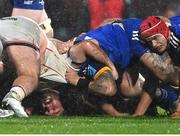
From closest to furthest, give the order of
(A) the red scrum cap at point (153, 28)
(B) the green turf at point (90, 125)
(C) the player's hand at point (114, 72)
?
(B) the green turf at point (90, 125)
(A) the red scrum cap at point (153, 28)
(C) the player's hand at point (114, 72)

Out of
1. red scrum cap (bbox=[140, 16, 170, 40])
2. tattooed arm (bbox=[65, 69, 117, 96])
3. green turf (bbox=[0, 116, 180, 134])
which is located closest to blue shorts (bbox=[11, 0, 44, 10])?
tattooed arm (bbox=[65, 69, 117, 96])

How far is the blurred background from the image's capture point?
12641 mm

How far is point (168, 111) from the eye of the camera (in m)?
10.8

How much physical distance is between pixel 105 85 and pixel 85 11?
2761 millimetres

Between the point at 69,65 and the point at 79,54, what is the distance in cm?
21

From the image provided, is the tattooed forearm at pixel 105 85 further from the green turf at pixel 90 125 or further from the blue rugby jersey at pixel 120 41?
the green turf at pixel 90 125

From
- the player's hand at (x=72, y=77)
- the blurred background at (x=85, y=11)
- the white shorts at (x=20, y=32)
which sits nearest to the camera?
the white shorts at (x=20, y=32)

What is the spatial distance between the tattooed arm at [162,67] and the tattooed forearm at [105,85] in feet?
1.34

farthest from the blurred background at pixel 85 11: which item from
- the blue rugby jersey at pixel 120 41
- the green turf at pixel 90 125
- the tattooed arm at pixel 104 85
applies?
the green turf at pixel 90 125

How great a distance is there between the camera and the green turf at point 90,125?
7805 mm

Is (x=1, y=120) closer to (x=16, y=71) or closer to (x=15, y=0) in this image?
(x=16, y=71)

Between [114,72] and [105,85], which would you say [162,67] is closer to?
[114,72]

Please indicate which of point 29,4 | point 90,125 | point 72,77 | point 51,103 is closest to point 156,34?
point 72,77

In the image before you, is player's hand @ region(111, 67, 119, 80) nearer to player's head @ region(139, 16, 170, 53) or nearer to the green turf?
player's head @ region(139, 16, 170, 53)
